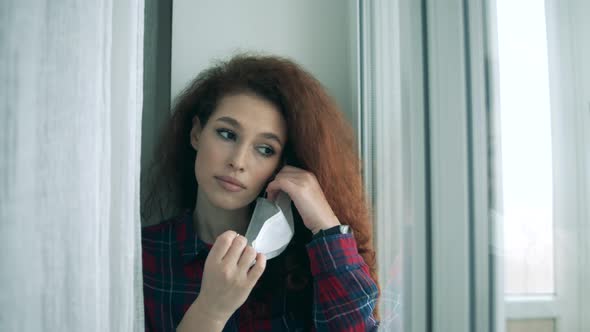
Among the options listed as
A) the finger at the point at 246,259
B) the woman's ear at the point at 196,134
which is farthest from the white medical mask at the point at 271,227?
the woman's ear at the point at 196,134

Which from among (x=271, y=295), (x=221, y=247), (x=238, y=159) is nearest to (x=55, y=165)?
(x=221, y=247)

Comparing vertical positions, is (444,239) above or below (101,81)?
below

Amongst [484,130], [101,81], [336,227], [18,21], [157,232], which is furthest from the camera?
[157,232]

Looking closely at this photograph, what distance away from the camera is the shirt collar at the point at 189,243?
943mm

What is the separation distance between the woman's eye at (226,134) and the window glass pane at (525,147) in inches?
22.9

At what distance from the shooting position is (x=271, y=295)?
97 cm

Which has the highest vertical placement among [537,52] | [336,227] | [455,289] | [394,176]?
[537,52]

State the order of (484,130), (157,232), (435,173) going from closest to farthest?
(484,130), (435,173), (157,232)

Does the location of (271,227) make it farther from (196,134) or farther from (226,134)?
(196,134)

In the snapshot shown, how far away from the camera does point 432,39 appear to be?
0.77 m

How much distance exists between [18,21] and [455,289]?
788mm

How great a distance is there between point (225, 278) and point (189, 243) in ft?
1.23

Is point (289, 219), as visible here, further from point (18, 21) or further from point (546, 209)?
point (18, 21)

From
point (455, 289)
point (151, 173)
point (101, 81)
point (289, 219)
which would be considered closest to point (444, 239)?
point (455, 289)
